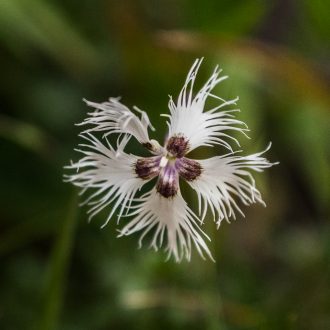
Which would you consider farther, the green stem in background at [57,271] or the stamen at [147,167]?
the green stem in background at [57,271]

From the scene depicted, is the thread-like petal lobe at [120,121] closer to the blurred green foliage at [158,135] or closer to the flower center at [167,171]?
the flower center at [167,171]

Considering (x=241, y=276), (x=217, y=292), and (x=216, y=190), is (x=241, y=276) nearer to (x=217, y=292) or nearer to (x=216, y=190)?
(x=217, y=292)

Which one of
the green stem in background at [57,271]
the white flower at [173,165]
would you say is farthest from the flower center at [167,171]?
the green stem in background at [57,271]

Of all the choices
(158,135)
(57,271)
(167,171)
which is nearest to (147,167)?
(167,171)

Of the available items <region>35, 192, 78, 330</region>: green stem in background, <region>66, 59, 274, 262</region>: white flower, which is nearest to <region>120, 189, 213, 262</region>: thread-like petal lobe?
<region>66, 59, 274, 262</region>: white flower

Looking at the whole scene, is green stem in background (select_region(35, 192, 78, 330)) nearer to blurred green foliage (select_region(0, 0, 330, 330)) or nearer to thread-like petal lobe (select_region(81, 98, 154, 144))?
blurred green foliage (select_region(0, 0, 330, 330))

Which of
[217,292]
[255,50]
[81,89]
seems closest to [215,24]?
[255,50]

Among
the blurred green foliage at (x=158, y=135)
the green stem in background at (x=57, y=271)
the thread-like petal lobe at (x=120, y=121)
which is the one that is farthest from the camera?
the blurred green foliage at (x=158, y=135)
